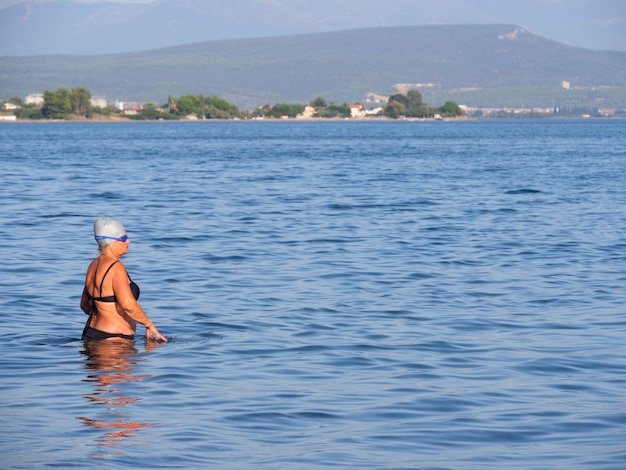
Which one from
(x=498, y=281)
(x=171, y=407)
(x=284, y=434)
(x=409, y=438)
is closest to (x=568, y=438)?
(x=409, y=438)

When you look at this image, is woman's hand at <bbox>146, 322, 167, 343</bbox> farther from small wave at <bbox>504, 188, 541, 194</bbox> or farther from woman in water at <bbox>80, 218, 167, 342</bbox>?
small wave at <bbox>504, 188, 541, 194</bbox>

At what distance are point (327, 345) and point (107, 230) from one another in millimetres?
3161

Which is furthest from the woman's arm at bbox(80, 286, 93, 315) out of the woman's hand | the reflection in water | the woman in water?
the woman's hand

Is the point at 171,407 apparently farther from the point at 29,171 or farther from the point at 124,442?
the point at 29,171

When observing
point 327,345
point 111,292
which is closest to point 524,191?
point 327,345

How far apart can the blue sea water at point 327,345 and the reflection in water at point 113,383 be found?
0.12 ft

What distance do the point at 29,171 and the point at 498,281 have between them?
4345cm

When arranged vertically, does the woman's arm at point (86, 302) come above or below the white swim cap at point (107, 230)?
below

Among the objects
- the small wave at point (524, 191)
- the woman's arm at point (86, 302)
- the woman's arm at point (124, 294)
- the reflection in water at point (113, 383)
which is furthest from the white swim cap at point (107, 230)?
the small wave at point (524, 191)

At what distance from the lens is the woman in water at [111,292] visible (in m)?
12.4

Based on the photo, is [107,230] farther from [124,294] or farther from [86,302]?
[86,302]

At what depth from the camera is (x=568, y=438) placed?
9539mm

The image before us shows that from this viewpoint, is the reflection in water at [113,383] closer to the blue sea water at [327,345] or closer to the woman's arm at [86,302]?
the blue sea water at [327,345]

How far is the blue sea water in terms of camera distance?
9.30 metres
